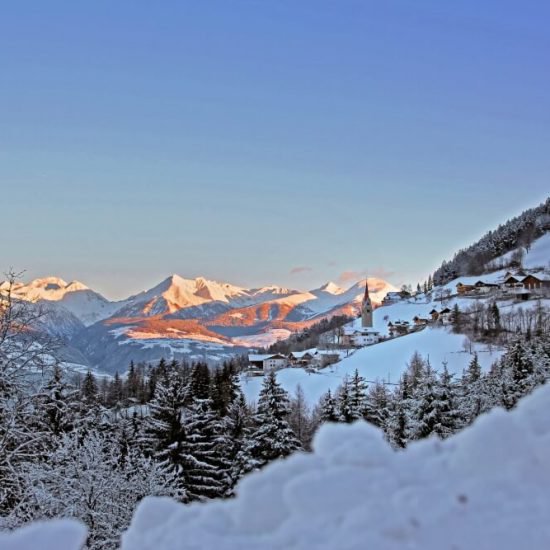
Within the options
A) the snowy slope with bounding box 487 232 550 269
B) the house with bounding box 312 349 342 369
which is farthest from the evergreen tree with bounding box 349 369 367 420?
the snowy slope with bounding box 487 232 550 269

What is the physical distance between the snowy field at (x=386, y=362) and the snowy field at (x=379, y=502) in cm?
6066

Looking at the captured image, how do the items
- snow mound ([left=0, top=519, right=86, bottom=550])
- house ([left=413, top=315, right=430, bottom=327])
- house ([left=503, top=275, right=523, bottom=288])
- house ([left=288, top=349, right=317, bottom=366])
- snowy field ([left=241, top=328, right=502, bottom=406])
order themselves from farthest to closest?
house ([left=288, top=349, right=317, bottom=366]) → house ([left=413, top=315, right=430, bottom=327]) → house ([left=503, top=275, right=523, bottom=288]) → snowy field ([left=241, top=328, right=502, bottom=406]) → snow mound ([left=0, top=519, right=86, bottom=550])

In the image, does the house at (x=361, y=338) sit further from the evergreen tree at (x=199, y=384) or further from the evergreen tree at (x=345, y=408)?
the evergreen tree at (x=345, y=408)

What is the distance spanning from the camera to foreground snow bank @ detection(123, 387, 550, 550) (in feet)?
6.16

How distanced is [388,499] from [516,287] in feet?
315

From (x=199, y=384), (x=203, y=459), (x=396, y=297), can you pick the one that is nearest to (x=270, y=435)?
(x=203, y=459)

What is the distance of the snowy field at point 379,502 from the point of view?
188cm

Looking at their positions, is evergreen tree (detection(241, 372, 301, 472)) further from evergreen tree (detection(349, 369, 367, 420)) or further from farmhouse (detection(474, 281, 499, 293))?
farmhouse (detection(474, 281, 499, 293))

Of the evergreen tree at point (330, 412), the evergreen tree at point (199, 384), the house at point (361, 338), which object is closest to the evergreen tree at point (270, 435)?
the evergreen tree at point (330, 412)

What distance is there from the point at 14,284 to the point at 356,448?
13187 millimetres

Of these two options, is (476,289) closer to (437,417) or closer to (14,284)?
(437,417)

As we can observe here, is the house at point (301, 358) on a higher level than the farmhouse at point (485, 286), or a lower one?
lower

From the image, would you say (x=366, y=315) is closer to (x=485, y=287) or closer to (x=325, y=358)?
(x=485, y=287)

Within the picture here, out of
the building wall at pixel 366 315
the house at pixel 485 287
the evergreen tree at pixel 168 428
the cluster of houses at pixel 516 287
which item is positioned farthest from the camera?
the building wall at pixel 366 315
